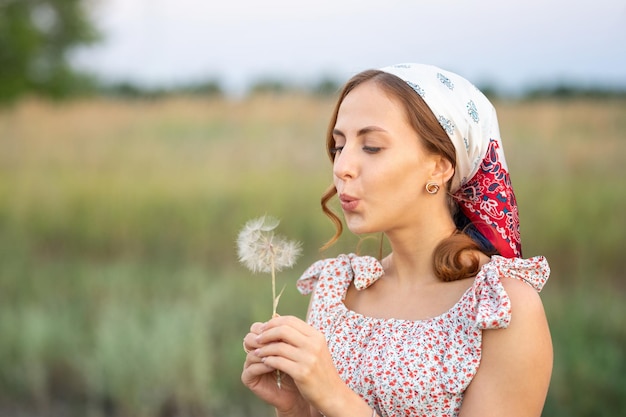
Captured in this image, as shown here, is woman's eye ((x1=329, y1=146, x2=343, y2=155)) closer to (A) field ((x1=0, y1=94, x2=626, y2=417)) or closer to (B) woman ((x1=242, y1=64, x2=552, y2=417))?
(B) woman ((x1=242, y1=64, x2=552, y2=417))

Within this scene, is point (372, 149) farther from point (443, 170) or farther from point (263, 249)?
point (263, 249)

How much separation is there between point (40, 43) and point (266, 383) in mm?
6420

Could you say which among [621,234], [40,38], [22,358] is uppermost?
[40,38]

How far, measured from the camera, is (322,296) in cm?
204

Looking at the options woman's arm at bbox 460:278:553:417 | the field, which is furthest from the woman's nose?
the field

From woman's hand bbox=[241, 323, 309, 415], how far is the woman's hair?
42 cm

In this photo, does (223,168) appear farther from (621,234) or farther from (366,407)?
(366,407)

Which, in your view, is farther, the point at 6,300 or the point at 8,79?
the point at 8,79

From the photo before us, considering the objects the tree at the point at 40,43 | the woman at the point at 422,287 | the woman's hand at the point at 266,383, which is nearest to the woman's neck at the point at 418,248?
the woman at the point at 422,287

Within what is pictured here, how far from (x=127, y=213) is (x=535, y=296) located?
430 centimetres

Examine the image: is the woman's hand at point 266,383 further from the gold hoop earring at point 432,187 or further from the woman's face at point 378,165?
the gold hoop earring at point 432,187

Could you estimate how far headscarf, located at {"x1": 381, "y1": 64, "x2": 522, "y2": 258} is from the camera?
184cm

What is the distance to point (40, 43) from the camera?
24.5 feet

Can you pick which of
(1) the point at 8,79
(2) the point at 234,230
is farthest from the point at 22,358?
(1) the point at 8,79
